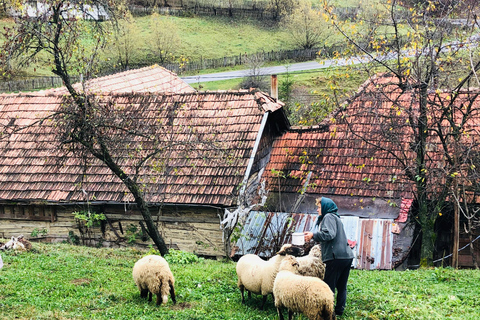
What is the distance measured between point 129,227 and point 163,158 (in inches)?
115

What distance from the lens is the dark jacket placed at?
7.01 metres

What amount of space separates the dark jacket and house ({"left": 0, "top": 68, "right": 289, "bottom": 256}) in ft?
21.6

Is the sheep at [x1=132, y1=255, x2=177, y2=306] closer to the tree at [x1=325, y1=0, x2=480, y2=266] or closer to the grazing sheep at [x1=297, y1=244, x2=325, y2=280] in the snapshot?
the grazing sheep at [x1=297, y1=244, x2=325, y2=280]

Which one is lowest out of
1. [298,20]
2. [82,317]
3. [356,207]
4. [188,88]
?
[82,317]

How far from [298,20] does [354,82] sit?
43.7 ft

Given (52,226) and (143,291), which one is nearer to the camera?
(143,291)

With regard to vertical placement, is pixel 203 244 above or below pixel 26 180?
below

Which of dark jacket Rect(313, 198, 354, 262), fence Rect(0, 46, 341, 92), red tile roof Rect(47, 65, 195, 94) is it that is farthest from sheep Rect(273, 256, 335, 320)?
fence Rect(0, 46, 341, 92)

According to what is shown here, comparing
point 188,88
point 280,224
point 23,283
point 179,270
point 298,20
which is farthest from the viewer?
point 298,20

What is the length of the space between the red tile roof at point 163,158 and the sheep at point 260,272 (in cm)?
538

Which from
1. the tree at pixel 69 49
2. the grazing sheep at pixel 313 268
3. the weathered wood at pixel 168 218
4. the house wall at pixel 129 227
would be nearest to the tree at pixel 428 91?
the weathered wood at pixel 168 218

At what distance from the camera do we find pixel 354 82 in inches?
1681

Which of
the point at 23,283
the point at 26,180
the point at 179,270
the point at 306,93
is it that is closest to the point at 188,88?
the point at 26,180

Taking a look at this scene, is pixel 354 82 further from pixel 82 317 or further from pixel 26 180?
pixel 82 317
